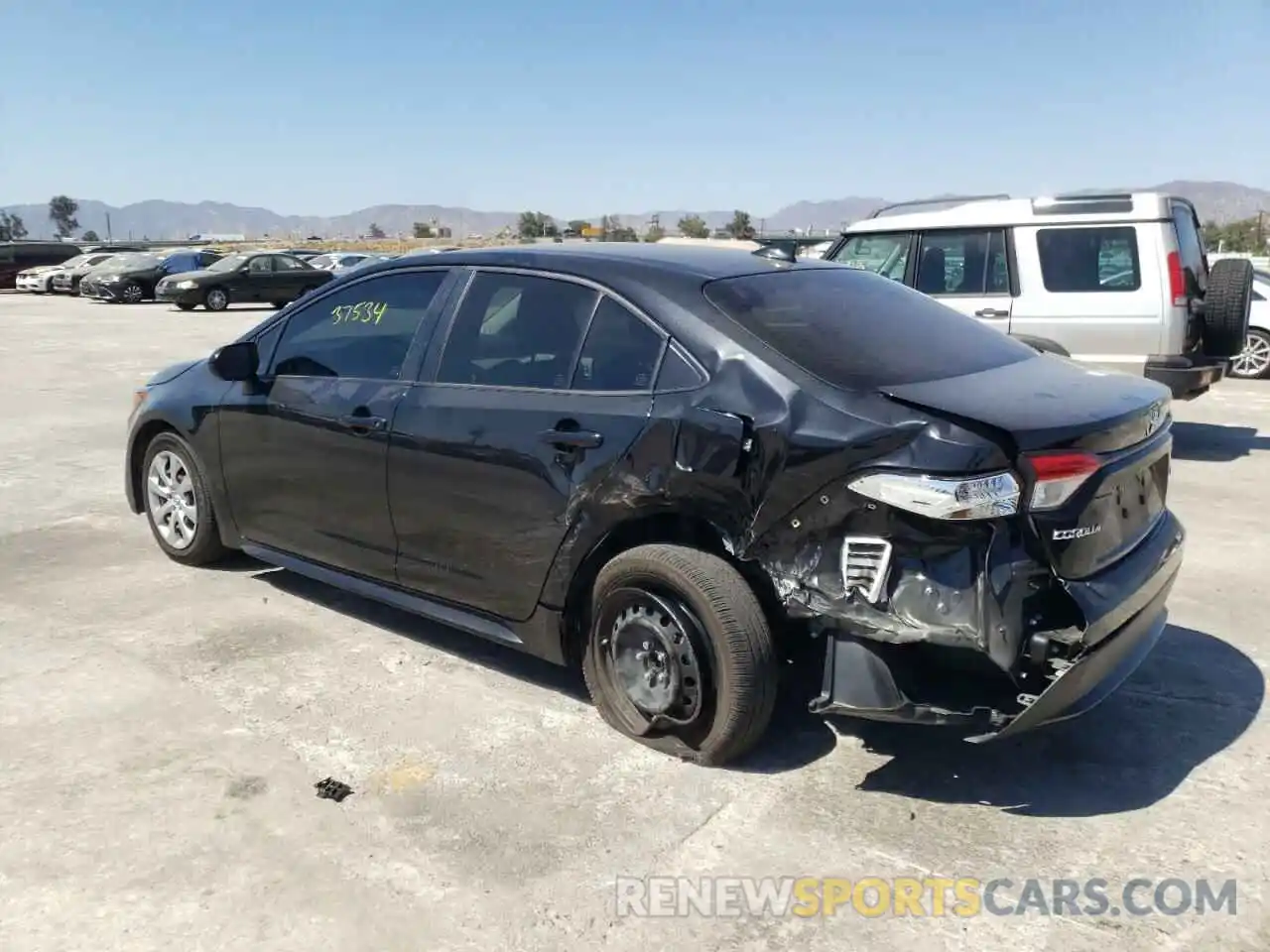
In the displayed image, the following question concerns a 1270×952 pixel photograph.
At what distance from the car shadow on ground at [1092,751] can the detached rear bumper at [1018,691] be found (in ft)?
1.23

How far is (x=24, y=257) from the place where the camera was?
3684cm

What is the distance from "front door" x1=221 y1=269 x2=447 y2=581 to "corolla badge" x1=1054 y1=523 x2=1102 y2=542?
2500 mm

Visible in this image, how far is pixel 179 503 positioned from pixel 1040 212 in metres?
6.88

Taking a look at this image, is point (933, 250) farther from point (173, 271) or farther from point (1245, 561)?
point (173, 271)

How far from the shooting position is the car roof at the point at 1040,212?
8.38 m

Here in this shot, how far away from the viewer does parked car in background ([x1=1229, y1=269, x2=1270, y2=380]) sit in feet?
41.3

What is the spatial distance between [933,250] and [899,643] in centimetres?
677

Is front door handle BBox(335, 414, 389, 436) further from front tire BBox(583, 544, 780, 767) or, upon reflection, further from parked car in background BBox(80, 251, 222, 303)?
parked car in background BBox(80, 251, 222, 303)

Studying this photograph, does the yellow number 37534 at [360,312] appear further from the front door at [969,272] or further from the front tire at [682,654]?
the front door at [969,272]

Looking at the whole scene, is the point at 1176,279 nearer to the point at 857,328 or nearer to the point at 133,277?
the point at 857,328

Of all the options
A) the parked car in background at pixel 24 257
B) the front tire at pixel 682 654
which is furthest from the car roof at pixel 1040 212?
the parked car in background at pixel 24 257

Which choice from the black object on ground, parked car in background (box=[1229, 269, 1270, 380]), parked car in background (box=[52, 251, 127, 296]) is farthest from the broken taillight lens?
parked car in background (box=[52, 251, 127, 296])

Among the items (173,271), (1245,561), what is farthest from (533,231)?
(1245,561)

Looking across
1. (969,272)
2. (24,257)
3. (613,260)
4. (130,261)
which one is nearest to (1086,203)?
(969,272)
